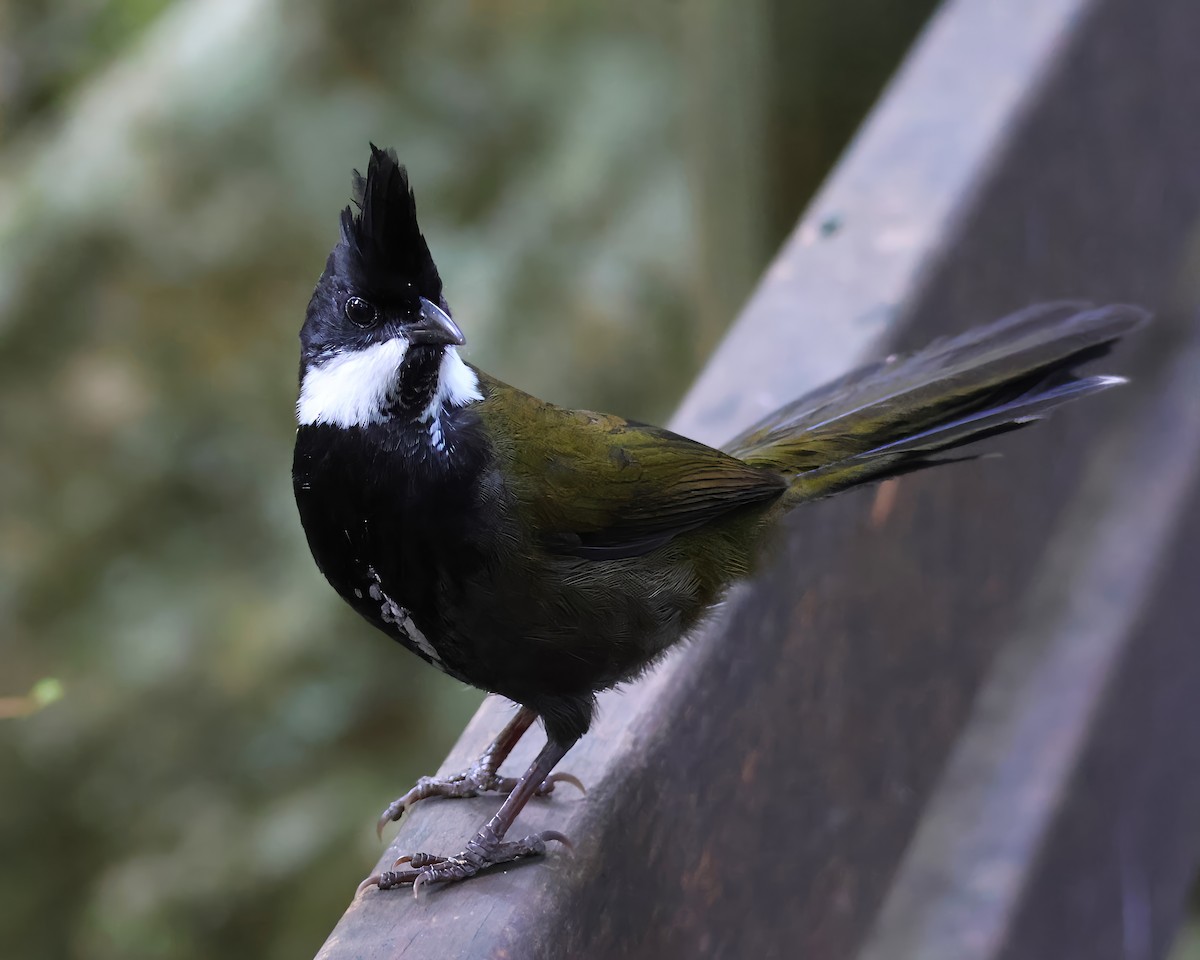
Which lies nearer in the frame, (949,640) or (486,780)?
(486,780)

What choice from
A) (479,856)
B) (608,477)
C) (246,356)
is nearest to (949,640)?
(608,477)

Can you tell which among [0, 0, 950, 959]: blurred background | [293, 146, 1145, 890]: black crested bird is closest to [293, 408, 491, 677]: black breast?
[293, 146, 1145, 890]: black crested bird

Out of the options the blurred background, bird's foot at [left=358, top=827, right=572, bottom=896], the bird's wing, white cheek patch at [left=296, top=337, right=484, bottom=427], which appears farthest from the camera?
the blurred background

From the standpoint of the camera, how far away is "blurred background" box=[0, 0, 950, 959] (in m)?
4.57

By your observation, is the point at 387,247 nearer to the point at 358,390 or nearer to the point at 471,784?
the point at 358,390

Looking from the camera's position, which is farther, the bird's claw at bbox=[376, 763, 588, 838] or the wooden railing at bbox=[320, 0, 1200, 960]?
the bird's claw at bbox=[376, 763, 588, 838]

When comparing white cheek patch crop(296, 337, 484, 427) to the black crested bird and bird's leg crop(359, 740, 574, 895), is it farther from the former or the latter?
bird's leg crop(359, 740, 574, 895)

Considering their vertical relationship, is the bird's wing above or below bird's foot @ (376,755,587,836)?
above

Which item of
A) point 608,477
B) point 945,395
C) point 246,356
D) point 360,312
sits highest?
point 246,356

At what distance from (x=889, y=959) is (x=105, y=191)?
393 cm

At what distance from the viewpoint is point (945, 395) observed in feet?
7.52

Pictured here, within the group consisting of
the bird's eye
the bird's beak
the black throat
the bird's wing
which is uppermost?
the bird's eye

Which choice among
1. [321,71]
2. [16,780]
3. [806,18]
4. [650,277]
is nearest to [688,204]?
[650,277]

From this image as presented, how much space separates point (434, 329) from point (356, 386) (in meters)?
0.14
